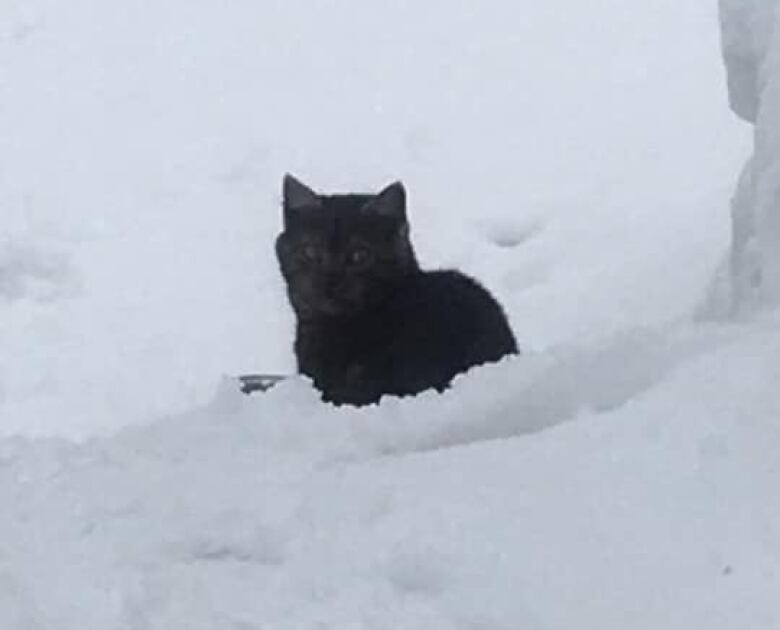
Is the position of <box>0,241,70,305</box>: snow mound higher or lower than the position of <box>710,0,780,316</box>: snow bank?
higher

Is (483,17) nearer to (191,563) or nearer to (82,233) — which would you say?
(82,233)

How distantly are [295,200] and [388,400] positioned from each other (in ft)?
6.47

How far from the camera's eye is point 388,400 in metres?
3.60

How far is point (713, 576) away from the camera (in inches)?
101

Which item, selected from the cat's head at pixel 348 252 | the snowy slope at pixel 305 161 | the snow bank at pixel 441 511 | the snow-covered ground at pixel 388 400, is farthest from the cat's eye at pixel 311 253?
the snow bank at pixel 441 511

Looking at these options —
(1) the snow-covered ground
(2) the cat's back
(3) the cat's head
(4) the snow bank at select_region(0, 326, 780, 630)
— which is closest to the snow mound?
(1) the snow-covered ground

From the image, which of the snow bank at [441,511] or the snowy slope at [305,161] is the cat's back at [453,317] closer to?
the snowy slope at [305,161]

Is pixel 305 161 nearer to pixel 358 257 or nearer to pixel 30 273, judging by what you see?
pixel 30 273

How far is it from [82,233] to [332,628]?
6.11 m

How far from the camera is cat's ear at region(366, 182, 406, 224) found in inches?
212

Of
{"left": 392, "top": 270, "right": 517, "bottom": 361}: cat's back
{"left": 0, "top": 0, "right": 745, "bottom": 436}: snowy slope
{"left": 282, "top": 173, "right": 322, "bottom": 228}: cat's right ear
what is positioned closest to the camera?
{"left": 392, "top": 270, "right": 517, "bottom": 361}: cat's back

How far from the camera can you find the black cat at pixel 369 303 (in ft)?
16.8

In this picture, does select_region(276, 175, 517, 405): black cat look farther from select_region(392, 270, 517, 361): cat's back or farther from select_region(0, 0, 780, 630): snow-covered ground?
select_region(0, 0, 780, 630): snow-covered ground

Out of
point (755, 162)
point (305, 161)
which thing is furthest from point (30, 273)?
point (755, 162)
